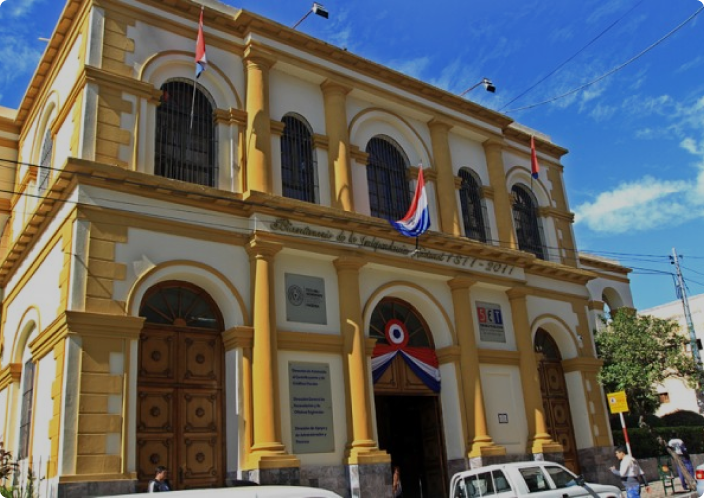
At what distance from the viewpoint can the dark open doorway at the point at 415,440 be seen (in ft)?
64.6

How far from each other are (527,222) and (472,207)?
3.43 metres

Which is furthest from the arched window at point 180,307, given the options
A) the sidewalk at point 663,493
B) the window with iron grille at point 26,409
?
the sidewalk at point 663,493

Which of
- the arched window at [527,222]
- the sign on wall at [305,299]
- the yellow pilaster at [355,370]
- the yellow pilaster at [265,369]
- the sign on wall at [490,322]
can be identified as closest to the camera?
the yellow pilaster at [265,369]

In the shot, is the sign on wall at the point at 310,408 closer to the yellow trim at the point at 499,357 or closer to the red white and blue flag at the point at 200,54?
the yellow trim at the point at 499,357

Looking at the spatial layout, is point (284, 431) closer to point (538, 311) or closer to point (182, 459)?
point (182, 459)

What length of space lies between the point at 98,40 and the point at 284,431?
9985 mm

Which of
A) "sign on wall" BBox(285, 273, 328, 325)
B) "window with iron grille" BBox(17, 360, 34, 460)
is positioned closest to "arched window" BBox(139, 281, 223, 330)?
"sign on wall" BBox(285, 273, 328, 325)

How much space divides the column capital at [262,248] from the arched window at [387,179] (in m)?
4.36

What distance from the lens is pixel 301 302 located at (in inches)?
671

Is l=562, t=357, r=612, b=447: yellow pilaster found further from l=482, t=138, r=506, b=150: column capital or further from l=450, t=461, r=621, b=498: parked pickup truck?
l=450, t=461, r=621, b=498: parked pickup truck

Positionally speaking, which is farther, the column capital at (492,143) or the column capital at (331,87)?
the column capital at (492,143)

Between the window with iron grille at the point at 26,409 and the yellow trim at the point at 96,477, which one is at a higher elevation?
the window with iron grille at the point at 26,409

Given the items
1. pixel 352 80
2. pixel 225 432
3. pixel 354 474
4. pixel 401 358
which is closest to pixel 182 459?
pixel 225 432

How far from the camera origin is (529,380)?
2088 cm
